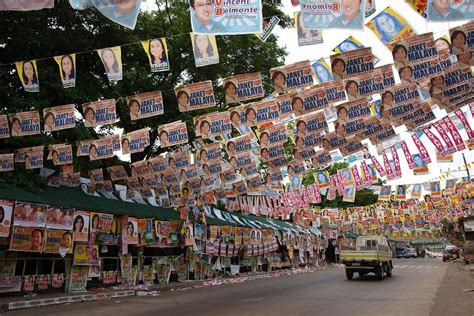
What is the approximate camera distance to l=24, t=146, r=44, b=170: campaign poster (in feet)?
47.2

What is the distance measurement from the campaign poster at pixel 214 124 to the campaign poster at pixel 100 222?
601cm

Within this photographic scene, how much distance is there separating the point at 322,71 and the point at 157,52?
410 centimetres

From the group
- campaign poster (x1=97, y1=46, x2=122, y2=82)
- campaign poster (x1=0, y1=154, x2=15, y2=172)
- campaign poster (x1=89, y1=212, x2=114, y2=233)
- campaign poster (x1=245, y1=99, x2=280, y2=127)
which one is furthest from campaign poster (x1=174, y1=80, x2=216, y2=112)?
campaign poster (x1=89, y1=212, x2=114, y2=233)

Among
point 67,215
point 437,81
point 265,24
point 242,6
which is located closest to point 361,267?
point 437,81

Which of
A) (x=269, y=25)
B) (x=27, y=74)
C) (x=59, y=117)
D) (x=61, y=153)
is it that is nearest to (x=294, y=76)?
(x=269, y=25)

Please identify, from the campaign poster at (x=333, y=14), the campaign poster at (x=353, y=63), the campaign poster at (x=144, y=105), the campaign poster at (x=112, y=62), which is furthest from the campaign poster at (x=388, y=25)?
the campaign poster at (x=144, y=105)

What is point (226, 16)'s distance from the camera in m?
7.47

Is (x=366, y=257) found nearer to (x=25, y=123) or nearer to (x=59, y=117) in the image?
(x=59, y=117)

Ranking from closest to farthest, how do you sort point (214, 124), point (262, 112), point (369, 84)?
point (369, 84) < point (262, 112) < point (214, 124)

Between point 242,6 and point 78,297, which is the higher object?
point 242,6

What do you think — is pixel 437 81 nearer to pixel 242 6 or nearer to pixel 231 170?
pixel 242 6

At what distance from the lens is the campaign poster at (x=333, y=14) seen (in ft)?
23.7

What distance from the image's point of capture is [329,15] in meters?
7.28

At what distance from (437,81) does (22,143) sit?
13770 millimetres
